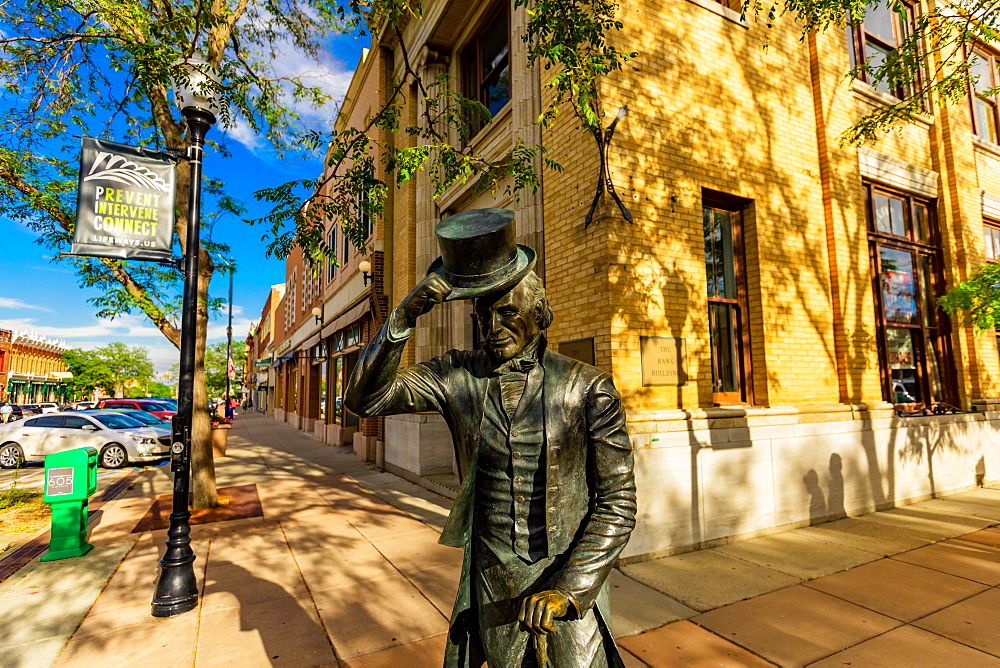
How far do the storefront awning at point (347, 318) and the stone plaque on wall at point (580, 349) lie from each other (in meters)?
8.14

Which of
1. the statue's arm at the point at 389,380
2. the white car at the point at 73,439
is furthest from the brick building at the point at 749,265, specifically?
the white car at the point at 73,439

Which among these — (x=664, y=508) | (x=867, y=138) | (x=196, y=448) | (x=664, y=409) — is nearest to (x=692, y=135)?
(x=867, y=138)

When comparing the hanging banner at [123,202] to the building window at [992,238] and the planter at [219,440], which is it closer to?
the planter at [219,440]

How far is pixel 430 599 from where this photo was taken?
4.69m

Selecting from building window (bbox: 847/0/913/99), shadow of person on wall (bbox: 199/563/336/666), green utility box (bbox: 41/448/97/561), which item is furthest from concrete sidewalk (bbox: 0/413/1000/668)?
building window (bbox: 847/0/913/99)

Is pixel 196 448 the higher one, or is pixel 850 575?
pixel 196 448

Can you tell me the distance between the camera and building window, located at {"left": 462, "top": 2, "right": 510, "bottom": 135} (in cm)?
912

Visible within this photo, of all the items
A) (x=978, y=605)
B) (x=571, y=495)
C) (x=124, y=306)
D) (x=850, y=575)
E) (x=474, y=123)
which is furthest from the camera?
(x=474, y=123)

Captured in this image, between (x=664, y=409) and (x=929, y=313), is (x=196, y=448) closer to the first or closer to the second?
(x=664, y=409)

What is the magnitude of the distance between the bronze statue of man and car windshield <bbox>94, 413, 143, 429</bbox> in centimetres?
1639

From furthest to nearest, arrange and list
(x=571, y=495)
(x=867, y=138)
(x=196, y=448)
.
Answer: (x=196, y=448), (x=867, y=138), (x=571, y=495)

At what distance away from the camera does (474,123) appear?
33.6 feet

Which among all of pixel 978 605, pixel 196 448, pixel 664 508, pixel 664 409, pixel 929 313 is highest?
pixel 929 313

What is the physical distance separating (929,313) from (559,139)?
7950 mm
